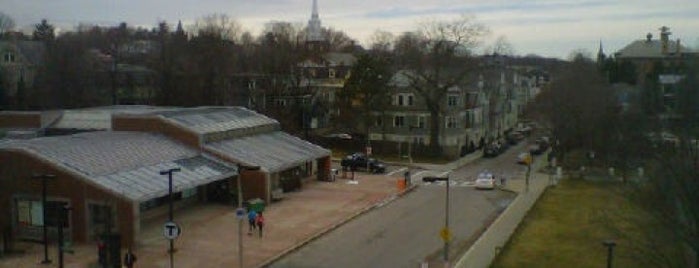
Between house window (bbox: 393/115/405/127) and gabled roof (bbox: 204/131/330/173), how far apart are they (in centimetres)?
2192

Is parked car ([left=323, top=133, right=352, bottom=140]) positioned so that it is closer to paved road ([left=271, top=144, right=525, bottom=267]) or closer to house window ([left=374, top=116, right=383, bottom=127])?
house window ([left=374, top=116, right=383, bottom=127])

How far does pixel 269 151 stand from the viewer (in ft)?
154

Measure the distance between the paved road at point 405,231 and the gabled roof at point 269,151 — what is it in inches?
280

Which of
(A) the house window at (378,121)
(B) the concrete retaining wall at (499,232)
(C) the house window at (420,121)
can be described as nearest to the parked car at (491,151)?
(C) the house window at (420,121)

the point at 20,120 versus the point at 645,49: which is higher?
the point at 645,49

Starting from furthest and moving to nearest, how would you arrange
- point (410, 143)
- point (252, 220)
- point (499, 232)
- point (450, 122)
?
1. point (450, 122)
2. point (410, 143)
3. point (499, 232)
4. point (252, 220)

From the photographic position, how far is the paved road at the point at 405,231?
97.1 ft

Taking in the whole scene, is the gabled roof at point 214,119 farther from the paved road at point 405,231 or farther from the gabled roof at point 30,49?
the gabled roof at point 30,49

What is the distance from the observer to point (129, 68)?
299 feet

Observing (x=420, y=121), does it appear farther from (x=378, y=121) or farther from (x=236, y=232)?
(x=236, y=232)

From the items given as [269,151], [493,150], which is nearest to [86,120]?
[269,151]

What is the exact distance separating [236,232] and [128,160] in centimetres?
675

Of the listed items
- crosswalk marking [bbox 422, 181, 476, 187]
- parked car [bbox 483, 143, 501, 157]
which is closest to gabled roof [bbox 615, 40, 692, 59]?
parked car [bbox 483, 143, 501, 157]

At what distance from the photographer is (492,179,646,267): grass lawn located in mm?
28812
